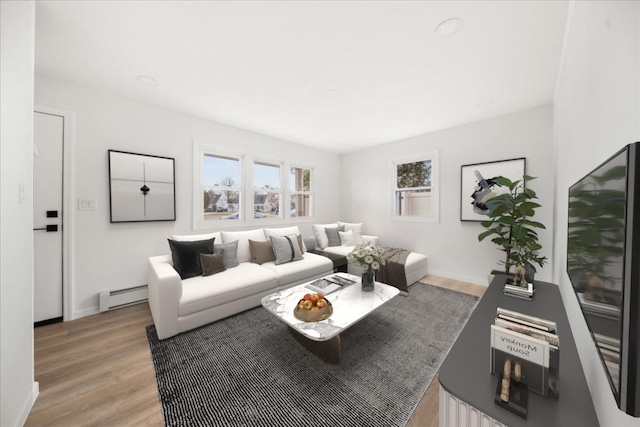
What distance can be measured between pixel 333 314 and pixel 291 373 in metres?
0.53

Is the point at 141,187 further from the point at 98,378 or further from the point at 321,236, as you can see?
the point at 321,236

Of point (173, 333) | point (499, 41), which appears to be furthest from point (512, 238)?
point (173, 333)

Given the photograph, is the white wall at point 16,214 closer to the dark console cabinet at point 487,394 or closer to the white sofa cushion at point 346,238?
the dark console cabinet at point 487,394

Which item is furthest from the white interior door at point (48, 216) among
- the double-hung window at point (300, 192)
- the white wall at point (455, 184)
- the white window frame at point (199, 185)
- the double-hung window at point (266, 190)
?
the white wall at point (455, 184)

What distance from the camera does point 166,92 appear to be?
2686 millimetres

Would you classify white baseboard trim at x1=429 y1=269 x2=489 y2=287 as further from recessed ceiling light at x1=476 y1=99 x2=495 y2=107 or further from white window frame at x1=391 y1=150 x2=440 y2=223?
Answer: recessed ceiling light at x1=476 y1=99 x2=495 y2=107

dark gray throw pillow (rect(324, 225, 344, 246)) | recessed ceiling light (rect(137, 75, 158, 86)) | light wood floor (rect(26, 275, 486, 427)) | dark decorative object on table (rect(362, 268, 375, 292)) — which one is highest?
recessed ceiling light (rect(137, 75, 158, 86))

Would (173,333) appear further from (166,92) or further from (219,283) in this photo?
(166,92)

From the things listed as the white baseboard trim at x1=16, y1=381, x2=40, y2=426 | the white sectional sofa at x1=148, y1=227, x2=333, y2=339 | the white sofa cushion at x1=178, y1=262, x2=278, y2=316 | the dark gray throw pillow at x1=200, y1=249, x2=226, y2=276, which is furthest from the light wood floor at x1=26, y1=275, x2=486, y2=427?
the dark gray throw pillow at x1=200, y1=249, x2=226, y2=276

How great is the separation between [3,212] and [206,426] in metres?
1.57

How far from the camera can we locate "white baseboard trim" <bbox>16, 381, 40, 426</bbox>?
4.32 feet

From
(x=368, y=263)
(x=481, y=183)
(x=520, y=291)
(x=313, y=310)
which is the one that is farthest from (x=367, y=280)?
(x=481, y=183)

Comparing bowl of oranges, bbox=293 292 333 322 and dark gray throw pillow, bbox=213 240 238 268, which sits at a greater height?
dark gray throw pillow, bbox=213 240 238 268

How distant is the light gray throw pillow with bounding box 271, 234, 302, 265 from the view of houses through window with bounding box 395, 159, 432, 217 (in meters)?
2.35
